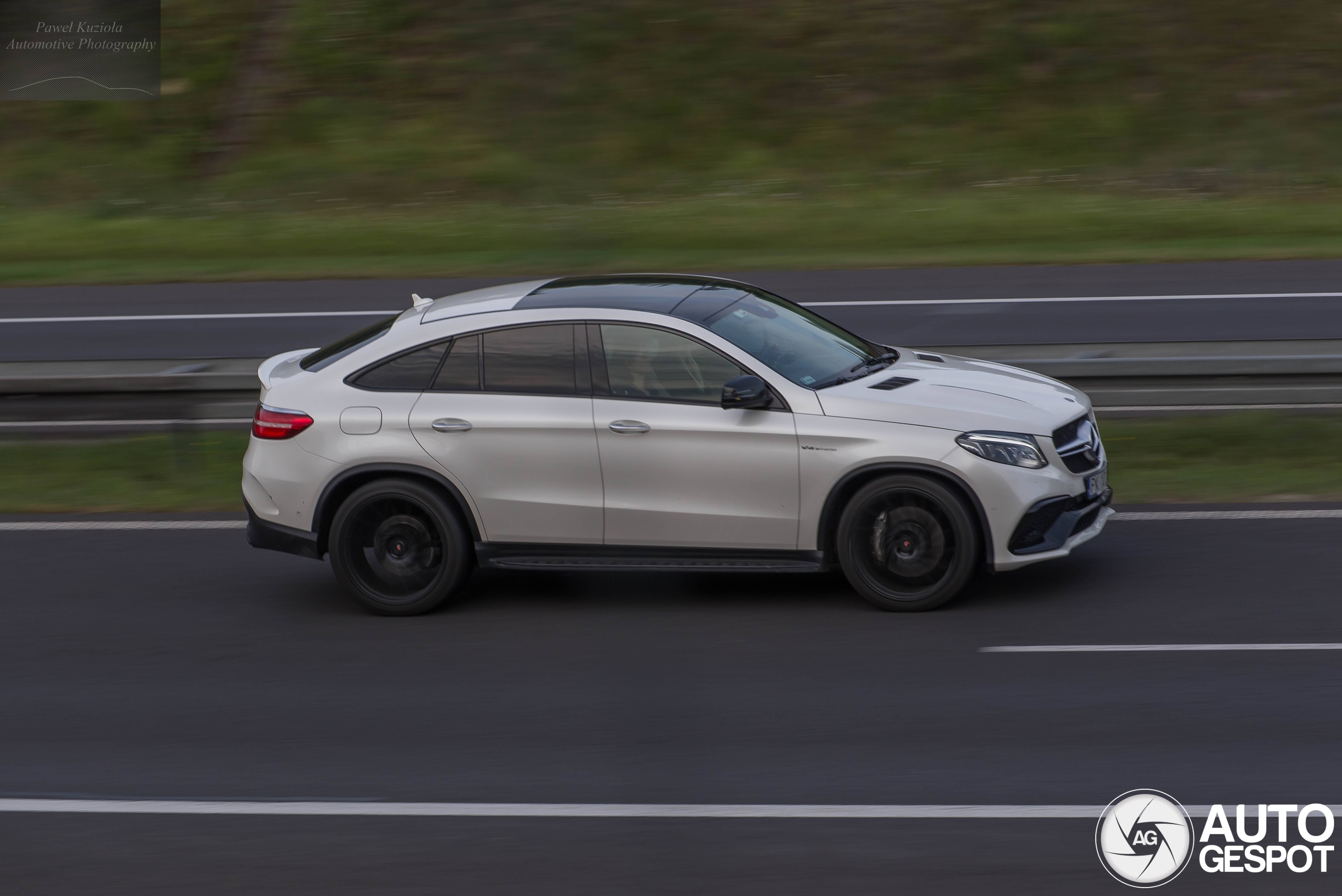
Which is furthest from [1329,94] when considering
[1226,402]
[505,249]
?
[1226,402]

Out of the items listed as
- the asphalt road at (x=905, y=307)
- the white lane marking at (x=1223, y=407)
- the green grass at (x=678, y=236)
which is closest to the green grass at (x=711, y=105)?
the green grass at (x=678, y=236)

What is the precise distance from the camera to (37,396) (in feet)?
34.2

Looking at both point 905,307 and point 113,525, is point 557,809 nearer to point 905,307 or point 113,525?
point 113,525

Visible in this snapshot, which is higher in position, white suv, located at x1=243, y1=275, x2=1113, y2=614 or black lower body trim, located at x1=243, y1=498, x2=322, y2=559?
white suv, located at x1=243, y1=275, x2=1113, y2=614

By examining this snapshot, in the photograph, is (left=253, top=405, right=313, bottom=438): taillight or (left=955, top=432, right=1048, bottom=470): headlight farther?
(left=253, top=405, right=313, bottom=438): taillight

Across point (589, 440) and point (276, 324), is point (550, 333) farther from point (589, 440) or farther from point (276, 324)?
point (276, 324)

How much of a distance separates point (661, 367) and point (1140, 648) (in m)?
2.62

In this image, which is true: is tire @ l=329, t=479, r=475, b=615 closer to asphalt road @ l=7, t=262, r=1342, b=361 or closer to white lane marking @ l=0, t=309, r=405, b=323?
asphalt road @ l=7, t=262, r=1342, b=361

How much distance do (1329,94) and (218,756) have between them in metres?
23.4

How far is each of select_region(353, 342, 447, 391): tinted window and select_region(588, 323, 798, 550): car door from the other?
32.8 inches

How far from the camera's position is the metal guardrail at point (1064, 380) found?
9.79 meters

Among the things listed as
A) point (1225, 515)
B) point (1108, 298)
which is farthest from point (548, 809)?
point (1108, 298)

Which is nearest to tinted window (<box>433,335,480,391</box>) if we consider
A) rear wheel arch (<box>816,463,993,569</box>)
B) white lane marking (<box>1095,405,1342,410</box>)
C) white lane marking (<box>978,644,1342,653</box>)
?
rear wheel arch (<box>816,463,993,569</box>)

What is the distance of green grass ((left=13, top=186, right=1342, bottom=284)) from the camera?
62.9 ft
